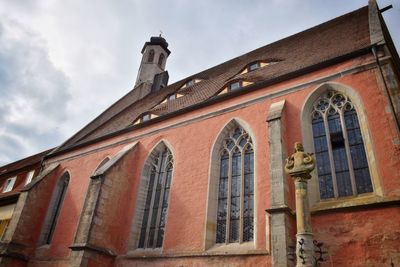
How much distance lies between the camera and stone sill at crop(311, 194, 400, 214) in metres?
6.48

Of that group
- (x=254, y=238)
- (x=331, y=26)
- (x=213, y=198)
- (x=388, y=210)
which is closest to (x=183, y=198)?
(x=213, y=198)

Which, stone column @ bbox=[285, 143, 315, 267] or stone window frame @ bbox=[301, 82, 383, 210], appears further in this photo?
stone window frame @ bbox=[301, 82, 383, 210]

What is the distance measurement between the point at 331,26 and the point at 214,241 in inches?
401

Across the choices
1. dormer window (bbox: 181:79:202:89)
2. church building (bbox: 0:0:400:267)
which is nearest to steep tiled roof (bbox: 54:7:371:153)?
church building (bbox: 0:0:400:267)

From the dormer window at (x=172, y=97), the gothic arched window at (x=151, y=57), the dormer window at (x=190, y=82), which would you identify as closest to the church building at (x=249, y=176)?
the dormer window at (x=172, y=97)

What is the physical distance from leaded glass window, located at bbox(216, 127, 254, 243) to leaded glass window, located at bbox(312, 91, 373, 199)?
1.94 m

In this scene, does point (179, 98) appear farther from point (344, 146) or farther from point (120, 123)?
point (344, 146)

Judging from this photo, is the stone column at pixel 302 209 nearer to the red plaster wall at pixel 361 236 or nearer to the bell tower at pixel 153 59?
the red plaster wall at pixel 361 236

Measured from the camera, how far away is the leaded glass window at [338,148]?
7496mm

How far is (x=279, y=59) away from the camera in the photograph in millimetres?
12703

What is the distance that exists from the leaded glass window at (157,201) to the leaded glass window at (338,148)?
16.5ft

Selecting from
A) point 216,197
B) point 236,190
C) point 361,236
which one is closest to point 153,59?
point 216,197

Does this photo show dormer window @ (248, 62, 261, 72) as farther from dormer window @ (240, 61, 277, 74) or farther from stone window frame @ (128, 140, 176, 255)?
stone window frame @ (128, 140, 176, 255)

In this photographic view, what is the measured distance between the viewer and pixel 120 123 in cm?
1562
